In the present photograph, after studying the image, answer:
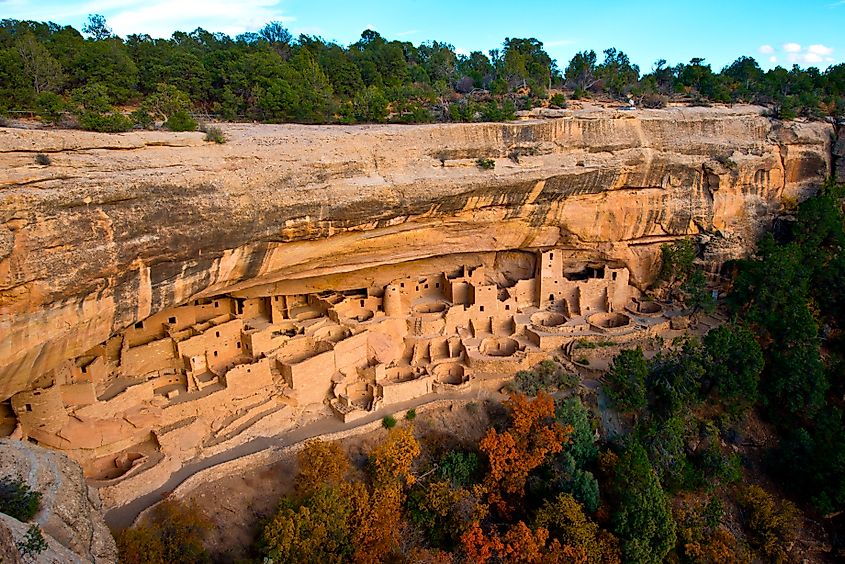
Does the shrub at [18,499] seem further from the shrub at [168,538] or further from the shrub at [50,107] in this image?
the shrub at [50,107]

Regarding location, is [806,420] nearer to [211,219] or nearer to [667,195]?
[667,195]

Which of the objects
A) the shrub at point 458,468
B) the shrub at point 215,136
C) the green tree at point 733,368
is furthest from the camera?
the green tree at point 733,368

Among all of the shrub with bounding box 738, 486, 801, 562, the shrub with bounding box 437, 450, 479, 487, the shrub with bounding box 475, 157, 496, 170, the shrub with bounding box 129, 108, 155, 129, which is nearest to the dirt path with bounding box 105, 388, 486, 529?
the shrub with bounding box 437, 450, 479, 487

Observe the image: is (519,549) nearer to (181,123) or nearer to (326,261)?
(326,261)

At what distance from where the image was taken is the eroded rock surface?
24.8 feet

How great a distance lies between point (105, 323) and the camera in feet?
38.0

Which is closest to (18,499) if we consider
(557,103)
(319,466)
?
(319,466)

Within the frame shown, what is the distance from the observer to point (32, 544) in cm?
645

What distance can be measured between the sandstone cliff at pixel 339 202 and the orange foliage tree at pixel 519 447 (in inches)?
221

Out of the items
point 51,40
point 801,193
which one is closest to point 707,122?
point 801,193

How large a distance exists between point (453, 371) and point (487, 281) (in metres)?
3.65

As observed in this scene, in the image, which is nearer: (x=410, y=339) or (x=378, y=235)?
(x=378, y=235)

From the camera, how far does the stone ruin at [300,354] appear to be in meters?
12.6

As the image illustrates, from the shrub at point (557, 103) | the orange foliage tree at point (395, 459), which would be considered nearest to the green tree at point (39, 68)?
the orange foliage tree at point (395, 459)
